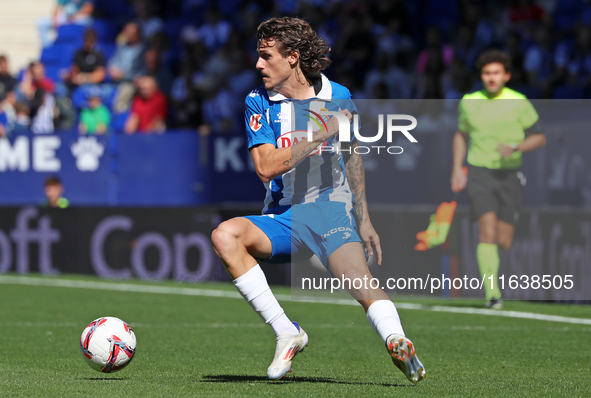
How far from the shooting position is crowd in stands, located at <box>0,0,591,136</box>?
13.1 m

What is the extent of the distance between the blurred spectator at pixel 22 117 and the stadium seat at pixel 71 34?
311 cm

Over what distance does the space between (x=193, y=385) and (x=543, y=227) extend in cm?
555

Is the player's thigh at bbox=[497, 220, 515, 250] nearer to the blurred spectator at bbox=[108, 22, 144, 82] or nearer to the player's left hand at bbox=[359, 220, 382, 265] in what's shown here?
the player's left hand at bbox=[359, 220, 382, 265]

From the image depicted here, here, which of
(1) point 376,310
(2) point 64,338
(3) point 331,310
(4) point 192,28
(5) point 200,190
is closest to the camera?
(1) point 376,310

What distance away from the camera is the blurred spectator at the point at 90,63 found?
17094mm

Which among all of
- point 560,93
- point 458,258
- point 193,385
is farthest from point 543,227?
point 193,385

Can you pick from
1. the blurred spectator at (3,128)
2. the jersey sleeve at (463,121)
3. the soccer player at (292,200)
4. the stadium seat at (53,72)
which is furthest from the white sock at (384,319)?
the stadium seat at (53,72)

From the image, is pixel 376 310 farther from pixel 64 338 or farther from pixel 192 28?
pixel 192 28

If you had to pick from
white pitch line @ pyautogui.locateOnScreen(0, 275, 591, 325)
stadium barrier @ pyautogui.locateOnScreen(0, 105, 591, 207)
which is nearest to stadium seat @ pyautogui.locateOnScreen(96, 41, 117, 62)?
stadium barrier @ pyautogui.locateOnScreen(0, 105, 591, 207)

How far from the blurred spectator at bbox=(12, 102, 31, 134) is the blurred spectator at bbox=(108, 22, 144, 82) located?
1767 millimetres

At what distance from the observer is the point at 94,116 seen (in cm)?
1575

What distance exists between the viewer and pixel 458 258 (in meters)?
9.95

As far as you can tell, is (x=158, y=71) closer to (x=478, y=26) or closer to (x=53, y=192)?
(x=53, y=192)

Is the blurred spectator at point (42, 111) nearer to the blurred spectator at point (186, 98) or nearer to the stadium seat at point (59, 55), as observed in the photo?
the blurred spectator at point (186, 98)
